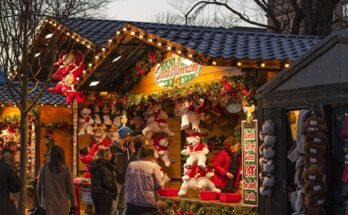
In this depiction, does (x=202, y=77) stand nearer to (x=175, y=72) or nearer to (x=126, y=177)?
(x=175, y=72)

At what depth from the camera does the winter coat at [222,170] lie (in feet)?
43.7

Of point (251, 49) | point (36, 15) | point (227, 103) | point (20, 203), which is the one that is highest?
point (36, 15)

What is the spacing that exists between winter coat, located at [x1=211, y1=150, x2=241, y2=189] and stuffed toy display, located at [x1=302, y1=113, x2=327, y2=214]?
4.40 meters

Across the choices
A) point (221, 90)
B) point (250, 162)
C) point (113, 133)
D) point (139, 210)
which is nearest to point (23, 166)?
point (113, 133)

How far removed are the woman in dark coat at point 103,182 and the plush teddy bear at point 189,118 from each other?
1.77 m

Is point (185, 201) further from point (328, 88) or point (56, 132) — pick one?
point (56, 132)

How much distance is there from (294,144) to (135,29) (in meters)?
4.83

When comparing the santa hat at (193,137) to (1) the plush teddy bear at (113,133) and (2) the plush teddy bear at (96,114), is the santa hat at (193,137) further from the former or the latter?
(2) the plush teddy bear at (96,114)

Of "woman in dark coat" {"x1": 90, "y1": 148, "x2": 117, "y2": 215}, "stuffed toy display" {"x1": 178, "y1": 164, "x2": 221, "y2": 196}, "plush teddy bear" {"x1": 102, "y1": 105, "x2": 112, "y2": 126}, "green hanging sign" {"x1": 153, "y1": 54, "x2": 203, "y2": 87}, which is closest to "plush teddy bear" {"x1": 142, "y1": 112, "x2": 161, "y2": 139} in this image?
"green hanging sign" {"x1": 153, "y1": 54, "x2": 203, "y2": 87}

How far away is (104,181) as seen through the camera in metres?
12.1

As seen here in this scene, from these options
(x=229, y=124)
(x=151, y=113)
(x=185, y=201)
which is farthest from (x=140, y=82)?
(x=185, y=201)

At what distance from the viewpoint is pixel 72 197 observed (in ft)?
35.9

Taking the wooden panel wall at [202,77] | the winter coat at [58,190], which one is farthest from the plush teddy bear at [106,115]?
the winter coat at [58,190]

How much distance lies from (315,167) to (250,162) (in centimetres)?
277
